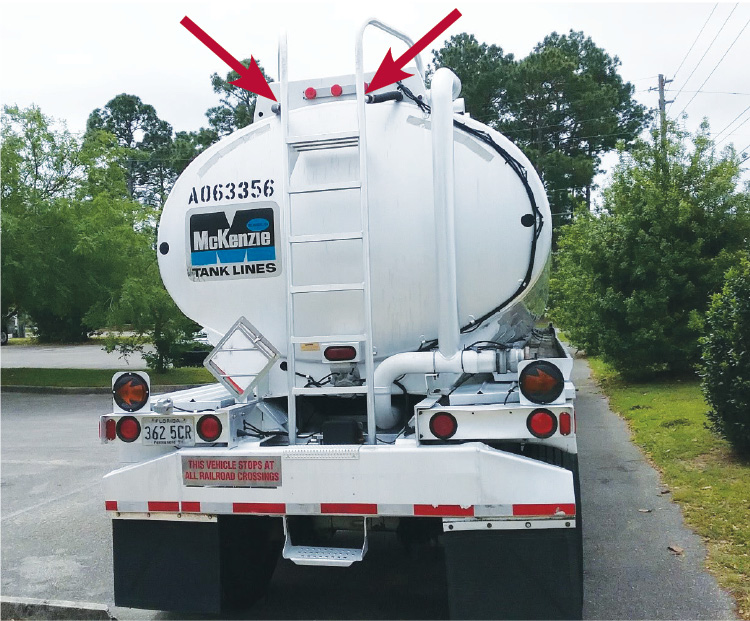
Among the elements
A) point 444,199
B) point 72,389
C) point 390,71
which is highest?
point 390,71

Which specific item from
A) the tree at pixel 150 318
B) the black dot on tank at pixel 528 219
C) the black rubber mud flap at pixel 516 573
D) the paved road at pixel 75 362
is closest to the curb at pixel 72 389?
the tree at pixel 150 318

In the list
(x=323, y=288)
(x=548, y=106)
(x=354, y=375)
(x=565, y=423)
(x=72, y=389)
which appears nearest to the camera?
(x=565, y=423)

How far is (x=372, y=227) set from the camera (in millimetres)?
3914

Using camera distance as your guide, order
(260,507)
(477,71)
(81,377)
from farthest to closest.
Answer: (477,71) → (81,377) → (260,507)

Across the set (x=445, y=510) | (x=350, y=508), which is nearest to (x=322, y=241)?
(x=350, y=508)

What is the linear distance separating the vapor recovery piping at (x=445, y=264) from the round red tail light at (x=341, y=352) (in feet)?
0.80

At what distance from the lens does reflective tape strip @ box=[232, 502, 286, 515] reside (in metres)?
3.53

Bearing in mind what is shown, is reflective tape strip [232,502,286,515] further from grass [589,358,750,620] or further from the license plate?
grass [589,358,750,620]

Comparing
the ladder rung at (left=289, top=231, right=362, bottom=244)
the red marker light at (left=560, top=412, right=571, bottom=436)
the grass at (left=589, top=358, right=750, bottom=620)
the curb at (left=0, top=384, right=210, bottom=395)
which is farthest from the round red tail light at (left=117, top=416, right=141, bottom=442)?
the curb at (left=0, top=384, right=210, bottom=395)

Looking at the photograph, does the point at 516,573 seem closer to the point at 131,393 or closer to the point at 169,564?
the point at 169,564

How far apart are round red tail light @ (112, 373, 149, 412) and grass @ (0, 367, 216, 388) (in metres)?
12.3

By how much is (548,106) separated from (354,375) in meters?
33.8

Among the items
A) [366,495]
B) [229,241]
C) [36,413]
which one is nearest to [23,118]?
[36,413]

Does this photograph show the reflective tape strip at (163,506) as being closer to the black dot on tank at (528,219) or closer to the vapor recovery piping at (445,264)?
the vapor recovery piping at (445,264)
